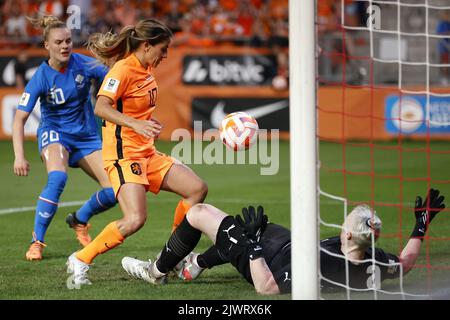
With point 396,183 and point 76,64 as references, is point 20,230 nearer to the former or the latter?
point 76,64

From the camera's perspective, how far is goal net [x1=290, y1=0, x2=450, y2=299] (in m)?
5.33

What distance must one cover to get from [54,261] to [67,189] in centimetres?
503

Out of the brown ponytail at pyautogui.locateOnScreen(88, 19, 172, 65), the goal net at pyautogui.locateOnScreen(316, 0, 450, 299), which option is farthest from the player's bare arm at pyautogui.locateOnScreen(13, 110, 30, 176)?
the goal net at pyautogui.locateOnScreen(316, 0, 450, 299)

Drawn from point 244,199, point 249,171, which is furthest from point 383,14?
point 244,199

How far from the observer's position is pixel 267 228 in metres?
6.53

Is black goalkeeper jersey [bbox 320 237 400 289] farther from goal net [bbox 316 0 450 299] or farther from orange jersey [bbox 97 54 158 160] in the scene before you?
goal net [bbox 316 0 450 299]

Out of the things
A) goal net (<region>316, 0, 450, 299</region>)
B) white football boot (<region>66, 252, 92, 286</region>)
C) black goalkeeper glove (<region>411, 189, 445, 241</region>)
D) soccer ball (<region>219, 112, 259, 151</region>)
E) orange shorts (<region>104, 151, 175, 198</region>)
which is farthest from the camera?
goal net (<region>316, 0, 450, 299</region>)

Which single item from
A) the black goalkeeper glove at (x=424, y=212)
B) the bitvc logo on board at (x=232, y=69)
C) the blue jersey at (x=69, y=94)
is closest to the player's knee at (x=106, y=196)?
the blue jersey at (x=69, y=94)

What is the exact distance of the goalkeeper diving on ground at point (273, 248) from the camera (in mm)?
5953

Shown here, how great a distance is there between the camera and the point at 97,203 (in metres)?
8.39

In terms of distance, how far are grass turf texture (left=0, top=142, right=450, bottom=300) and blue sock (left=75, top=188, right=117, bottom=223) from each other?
323mm

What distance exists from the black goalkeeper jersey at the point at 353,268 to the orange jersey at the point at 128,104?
1694 millimetres

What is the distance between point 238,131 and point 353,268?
1.98m

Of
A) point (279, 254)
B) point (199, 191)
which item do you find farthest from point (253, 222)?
point (199, 191)
